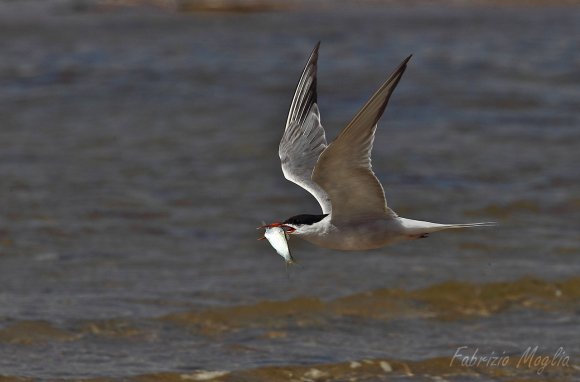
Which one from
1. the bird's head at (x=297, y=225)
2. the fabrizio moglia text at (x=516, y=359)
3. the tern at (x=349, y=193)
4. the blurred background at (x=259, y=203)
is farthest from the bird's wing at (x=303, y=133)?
the fabrizio moglia text at (x=516, y=359)

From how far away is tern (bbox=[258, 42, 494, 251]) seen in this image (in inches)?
213

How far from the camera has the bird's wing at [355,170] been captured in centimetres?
522

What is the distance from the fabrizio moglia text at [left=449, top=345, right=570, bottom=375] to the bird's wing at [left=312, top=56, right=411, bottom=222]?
73.6 inches

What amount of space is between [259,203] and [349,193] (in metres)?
4.91

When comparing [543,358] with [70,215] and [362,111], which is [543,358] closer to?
[362,111]

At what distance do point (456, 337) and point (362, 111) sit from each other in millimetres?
3137

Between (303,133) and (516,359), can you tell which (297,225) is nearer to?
(303,133)

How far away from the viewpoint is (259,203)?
10703mm

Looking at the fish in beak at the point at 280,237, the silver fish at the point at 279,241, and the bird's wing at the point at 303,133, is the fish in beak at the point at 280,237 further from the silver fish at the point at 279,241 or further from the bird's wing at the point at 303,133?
the bird's wing at the point at 303,133

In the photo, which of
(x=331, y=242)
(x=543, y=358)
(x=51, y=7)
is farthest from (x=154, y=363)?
(x=51, y=7)

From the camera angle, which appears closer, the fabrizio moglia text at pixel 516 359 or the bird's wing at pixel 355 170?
the bird's wing at pixel 355 170

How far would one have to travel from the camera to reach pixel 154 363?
24.1 ft

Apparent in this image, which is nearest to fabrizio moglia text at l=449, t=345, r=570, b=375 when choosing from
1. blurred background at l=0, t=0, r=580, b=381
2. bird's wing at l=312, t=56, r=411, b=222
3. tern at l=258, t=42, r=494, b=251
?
blurred background at l=0, t=0, r=580, b=381

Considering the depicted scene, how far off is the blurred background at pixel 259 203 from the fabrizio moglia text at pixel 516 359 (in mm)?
35
